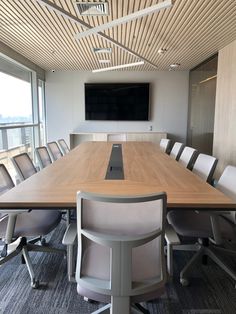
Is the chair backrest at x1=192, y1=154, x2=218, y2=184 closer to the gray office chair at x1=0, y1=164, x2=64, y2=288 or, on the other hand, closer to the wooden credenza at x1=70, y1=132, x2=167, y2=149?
the gray office chair at x1=0, y1=164, x2=64, y2=288

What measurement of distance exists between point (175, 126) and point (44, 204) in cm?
634

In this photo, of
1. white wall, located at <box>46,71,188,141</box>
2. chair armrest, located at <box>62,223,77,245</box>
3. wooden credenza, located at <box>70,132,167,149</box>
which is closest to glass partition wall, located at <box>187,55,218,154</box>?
white wall, located at <box>46,71,188,141</box>

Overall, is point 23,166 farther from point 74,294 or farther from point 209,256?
point 209,256

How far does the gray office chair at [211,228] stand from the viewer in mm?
1915

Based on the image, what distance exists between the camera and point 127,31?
3850mm

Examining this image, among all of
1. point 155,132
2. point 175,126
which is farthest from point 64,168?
point 175,126

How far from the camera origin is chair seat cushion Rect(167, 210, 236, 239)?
200 cm

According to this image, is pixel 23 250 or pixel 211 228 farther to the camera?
pixel 23 250

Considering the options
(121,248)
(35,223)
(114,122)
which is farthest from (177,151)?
(114,122)

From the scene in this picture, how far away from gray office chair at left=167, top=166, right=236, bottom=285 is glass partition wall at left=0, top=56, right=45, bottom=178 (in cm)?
273

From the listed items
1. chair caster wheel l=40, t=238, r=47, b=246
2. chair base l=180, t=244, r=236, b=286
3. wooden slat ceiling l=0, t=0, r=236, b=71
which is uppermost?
wooden slat ceiling l=0, t=0, r=236, b=71

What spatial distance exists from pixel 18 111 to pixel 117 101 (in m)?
2.88

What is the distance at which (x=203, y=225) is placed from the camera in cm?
210

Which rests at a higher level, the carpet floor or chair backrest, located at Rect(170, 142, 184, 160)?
chair backrest, located at Rect(170, 142, 184, 160)
